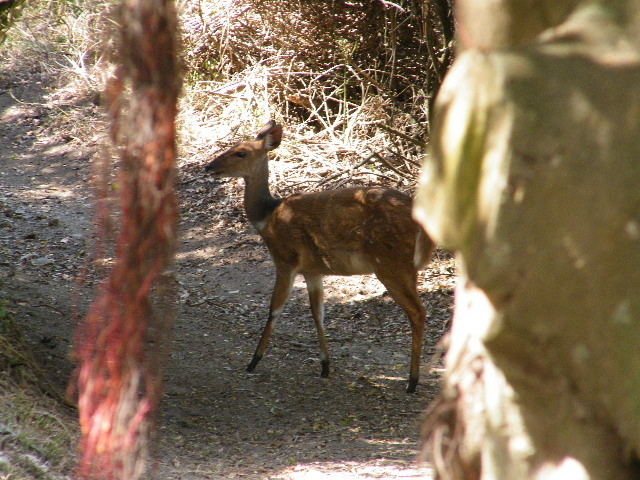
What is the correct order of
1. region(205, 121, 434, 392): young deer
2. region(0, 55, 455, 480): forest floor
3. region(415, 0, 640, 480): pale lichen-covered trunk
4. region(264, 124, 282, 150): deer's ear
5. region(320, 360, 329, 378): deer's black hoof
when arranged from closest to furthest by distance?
region(415, 0, 640, 480): pale lichen-covered trunk, region(0, 55, 455, 480): forest floor, region(205, 121, 434, 392): young deer, region(320, 360, 329, 378): deer's black hoof, region(264, 124, 282, 150): deer's ear

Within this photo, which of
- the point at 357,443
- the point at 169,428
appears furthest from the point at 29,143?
the point at 357,443

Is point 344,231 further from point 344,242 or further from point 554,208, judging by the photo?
point 554,208

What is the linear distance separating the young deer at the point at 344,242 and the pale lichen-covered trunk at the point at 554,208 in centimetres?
434

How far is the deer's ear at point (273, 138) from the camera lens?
731cm

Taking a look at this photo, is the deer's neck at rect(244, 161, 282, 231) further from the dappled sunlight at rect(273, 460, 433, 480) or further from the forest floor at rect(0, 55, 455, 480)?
the dappled sunlight at rect(273, 460, 433, 480)

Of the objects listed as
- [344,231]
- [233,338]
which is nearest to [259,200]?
[344,231]

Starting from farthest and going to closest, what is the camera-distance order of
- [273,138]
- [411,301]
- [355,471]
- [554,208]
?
[273,138]
[411,301]
[355,471]
[554,208]

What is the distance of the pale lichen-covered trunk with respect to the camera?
1.29 meters

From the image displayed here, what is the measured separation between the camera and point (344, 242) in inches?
244

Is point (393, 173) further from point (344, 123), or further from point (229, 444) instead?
point (229, 444)

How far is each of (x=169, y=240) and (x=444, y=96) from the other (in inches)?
24.4

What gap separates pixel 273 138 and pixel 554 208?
6.16 meters

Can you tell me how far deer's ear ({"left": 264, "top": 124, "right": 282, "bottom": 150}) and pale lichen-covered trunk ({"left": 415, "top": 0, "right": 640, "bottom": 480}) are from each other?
5905mm

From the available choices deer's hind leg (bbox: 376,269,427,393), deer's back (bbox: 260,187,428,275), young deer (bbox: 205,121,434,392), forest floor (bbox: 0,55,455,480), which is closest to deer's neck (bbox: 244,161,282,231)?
young deer (bbox: 205,121,434,392)
